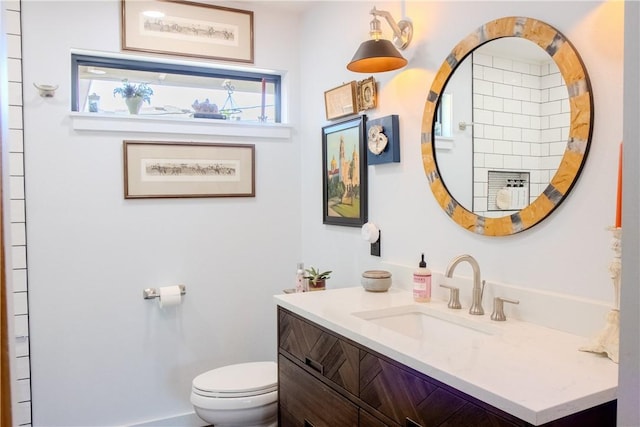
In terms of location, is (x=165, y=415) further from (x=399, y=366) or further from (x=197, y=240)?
(x=399, y=366)

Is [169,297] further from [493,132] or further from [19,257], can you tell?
[493,132]

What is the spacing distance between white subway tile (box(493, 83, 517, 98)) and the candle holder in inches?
24.5

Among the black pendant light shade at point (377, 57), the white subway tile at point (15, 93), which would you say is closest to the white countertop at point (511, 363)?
the black pendant light shade at point (377, 57)

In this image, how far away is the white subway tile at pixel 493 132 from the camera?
1693 mm

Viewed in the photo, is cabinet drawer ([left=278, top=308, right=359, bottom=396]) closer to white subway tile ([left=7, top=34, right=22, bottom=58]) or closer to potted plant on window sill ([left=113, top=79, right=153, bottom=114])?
potted plant on window sill ([left=113, top=79, right=153, bottom=114])

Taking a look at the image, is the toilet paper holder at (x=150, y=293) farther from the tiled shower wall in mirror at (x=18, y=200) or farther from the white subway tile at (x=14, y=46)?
the white subway tile at (x=14, y=46)

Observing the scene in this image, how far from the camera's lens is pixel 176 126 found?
2.71 metres

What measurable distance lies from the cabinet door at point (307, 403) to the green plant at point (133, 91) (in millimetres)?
1656

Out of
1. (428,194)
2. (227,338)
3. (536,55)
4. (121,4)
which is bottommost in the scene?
(227,338)

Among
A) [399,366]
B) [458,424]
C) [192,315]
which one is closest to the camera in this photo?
[458,424]

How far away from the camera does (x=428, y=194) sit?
2.01 metres

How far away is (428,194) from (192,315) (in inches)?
61.6

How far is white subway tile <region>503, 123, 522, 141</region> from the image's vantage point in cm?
162

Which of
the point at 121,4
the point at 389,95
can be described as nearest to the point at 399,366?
the point at 389,95
